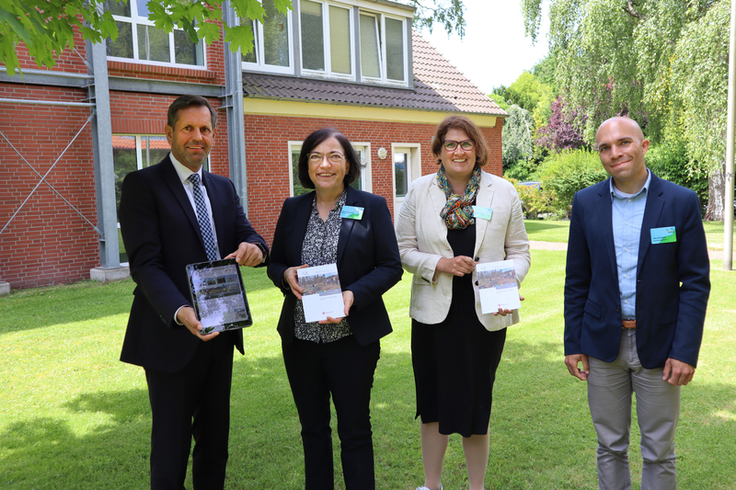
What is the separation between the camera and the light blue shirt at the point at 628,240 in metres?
2.88

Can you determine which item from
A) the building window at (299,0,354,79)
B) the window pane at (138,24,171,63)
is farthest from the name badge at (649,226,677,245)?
the building window at (299,0,354,79)

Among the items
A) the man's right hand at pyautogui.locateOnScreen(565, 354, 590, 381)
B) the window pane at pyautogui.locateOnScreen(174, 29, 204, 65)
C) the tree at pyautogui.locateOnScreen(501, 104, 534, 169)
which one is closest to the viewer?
the man's right hand at pyautogui.locateOnScreen(565, 354, 590, 381)

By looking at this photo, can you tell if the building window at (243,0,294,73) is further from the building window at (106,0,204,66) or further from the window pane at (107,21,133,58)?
the window pane at (107,21,133,58)

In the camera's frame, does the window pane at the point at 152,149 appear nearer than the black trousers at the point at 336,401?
No

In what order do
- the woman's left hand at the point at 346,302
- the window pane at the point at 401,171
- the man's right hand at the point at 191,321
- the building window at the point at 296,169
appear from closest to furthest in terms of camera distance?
the man's right hand at the point at 191,321, the woman's left hand at the point at 346,302, the building window at the point at 296,169, the window pane at the point at 401,171

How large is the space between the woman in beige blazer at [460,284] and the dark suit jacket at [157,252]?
130cm

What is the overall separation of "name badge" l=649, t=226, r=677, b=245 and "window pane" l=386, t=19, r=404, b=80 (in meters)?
15.1

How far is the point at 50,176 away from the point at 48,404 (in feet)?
23.4

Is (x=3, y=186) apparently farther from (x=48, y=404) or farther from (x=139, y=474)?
(x=139, y=474)

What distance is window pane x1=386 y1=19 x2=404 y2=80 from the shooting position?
1695cm

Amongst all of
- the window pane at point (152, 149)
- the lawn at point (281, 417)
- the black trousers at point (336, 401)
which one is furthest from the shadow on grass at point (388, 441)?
the window pane at point (152, 149)

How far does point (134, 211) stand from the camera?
115 inches

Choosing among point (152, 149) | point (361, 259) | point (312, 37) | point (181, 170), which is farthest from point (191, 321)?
point (312, 37)

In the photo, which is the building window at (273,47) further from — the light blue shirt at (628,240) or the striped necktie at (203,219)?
the light blue shirt at (628,240)
